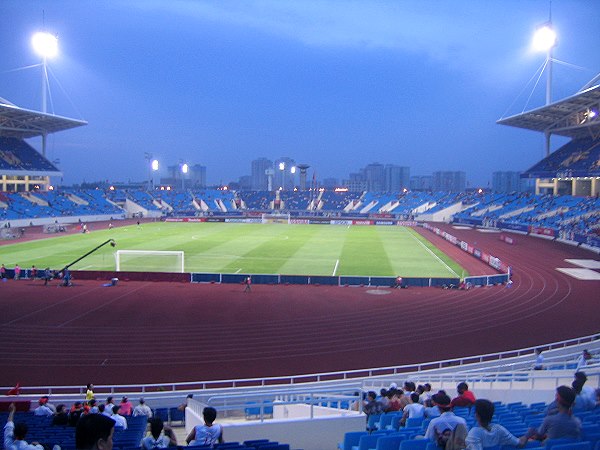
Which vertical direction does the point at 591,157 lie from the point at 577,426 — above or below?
above

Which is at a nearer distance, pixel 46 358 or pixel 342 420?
pixel 342 420

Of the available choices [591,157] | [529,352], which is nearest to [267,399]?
[529,352]

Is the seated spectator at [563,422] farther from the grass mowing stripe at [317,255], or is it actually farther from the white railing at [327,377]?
the grass mowing stripe at [317,255]

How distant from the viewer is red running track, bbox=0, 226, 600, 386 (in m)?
19.5

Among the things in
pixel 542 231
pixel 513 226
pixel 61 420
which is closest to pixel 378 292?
pixel 61 420

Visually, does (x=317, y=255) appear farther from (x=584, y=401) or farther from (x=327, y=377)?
(x=584, y=401)

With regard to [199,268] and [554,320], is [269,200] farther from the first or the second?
[554,320]

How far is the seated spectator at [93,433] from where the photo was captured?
3.10m

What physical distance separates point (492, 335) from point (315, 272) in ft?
56.7

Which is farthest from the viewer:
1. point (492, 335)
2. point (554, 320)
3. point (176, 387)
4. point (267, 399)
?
point (554, 320)

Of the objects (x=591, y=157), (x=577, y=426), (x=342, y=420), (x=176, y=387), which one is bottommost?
(x=176, y=387)

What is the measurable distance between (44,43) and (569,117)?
7067 cm

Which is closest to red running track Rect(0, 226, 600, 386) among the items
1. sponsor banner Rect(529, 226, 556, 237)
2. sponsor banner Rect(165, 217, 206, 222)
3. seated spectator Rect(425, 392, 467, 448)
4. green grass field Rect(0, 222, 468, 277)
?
green grass field Rect(0, 222, 468, 277)

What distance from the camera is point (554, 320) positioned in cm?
2609
